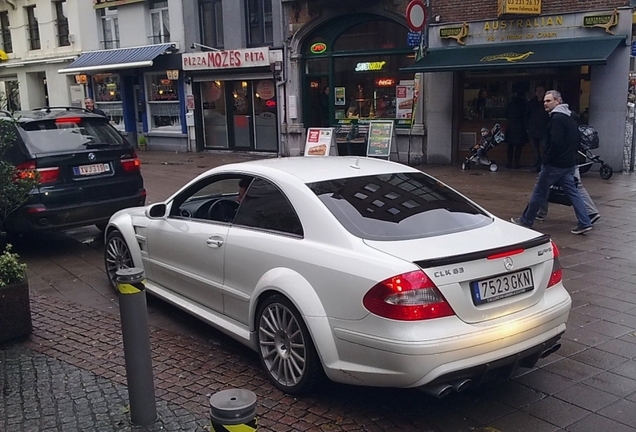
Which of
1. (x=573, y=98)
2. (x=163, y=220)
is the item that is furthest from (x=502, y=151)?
(x=163, y=220)

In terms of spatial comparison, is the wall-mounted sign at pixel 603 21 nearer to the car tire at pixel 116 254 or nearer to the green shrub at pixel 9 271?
the car tire at pixel 116 254

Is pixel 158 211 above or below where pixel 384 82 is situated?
below

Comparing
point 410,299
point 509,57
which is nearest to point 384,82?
point 509,57

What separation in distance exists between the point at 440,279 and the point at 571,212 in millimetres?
7608

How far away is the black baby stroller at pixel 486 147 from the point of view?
15.4 metres

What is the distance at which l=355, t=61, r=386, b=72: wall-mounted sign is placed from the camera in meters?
18.4

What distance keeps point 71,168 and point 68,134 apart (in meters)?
0.54

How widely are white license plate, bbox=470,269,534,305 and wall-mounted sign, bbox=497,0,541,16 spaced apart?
12.1 meters

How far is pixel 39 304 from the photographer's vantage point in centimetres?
674

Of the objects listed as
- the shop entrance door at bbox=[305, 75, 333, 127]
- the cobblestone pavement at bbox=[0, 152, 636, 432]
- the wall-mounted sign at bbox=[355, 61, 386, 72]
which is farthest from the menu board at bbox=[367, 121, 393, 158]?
the cobblestone pavement at bbox=[0, 152, 636, 432]

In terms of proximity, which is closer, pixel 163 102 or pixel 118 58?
pixel 118 58

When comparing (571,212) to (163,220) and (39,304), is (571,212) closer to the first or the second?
(163,220)

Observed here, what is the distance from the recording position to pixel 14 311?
5562 mm

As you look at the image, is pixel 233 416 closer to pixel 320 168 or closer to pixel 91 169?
pixel 320 168
